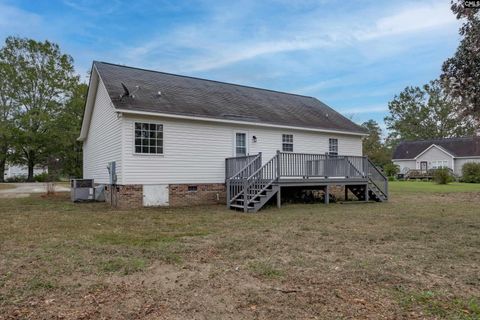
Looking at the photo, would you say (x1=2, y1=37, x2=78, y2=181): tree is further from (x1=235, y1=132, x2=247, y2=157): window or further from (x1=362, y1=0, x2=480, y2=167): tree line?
(x1=362, y1=0, x2=480, y2=167): tree line

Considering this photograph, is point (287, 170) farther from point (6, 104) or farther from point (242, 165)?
point (6, 104)

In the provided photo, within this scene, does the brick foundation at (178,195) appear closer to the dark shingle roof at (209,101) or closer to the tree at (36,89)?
the dark shingle roof at (209,101)

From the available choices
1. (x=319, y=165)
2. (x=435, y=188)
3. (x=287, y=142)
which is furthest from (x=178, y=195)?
(x=435, y=188)

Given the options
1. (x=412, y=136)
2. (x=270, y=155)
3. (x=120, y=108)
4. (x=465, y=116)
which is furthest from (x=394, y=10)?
(x=412, y=136)

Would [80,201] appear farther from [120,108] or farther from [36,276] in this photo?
[36,276]

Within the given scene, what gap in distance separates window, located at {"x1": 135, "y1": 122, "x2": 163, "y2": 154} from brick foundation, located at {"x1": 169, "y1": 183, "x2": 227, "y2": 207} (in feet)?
4.91

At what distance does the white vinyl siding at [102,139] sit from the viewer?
13234 millimetres

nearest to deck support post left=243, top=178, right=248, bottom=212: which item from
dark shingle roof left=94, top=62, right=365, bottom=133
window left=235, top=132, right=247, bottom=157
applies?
window left=235, top=132, right=247, bottom=157

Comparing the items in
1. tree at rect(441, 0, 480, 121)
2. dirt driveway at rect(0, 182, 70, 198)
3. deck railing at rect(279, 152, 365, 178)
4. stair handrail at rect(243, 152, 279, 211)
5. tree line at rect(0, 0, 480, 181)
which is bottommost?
dirt driveway at rect(0, 182, 70, 198)

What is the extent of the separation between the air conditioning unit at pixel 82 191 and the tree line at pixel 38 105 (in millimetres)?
20861

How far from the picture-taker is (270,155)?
51.7 ft

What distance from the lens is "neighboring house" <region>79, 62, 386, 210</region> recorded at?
1277 centimetres

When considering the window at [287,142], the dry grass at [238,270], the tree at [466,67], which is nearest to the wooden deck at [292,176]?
the window at [287,142]

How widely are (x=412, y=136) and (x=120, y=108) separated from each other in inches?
2288
